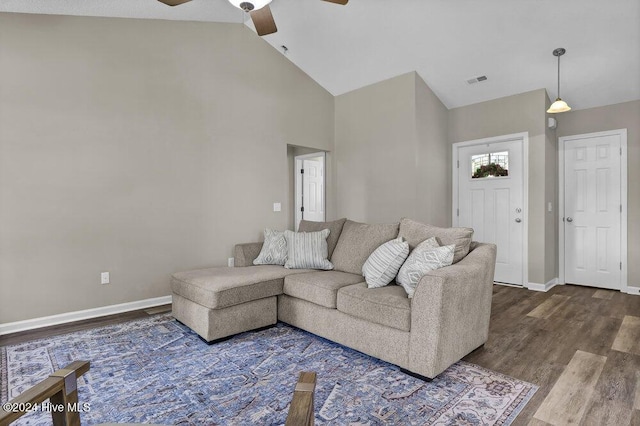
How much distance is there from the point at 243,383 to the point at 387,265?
1.27m

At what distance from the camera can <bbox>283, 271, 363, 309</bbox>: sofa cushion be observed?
2662 millimetres

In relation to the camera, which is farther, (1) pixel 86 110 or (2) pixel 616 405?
(1) pixel 86 110

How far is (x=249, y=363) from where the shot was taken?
2.36 meters

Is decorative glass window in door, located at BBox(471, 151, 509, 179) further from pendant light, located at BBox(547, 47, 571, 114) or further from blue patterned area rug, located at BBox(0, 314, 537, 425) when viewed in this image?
blue patterned area rug, located at BBox(0, 314, 537, 425)

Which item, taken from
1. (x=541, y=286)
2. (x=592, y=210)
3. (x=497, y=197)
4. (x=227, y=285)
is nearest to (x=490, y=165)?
(x=497, y=197)

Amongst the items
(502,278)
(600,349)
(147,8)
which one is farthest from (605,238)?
(147,8)

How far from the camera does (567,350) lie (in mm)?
2611

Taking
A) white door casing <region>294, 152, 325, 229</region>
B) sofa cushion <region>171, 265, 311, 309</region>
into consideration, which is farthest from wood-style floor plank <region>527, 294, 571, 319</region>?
white door casing <region>294, 152, 325, 229</region>

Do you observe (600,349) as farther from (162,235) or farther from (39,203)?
(39,203)

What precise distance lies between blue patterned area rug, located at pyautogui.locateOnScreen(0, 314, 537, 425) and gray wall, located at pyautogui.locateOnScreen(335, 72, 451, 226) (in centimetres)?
256

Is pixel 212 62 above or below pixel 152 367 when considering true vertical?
above

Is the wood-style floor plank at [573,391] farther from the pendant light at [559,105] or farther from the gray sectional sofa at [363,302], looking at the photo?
the pendant light at [559,105]

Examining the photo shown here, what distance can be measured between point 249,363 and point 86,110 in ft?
9.16

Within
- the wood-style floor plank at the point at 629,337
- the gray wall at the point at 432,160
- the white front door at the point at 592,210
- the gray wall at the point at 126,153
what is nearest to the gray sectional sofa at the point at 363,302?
the gray wall at the point at 126,153
